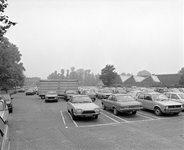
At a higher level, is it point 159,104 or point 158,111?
point 159,104

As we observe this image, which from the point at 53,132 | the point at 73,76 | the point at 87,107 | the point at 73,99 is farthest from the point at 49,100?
the point at 73,76

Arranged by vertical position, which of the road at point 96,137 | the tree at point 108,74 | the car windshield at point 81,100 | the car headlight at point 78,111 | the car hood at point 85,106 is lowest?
the road at point 96,137

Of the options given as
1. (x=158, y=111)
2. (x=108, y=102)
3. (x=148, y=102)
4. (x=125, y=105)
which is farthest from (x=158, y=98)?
(x=108, y=102)

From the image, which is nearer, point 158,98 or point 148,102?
point 158,98

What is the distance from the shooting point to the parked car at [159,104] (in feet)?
36.2

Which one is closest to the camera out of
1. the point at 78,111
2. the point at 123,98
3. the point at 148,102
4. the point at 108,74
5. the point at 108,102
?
the point at 78,111

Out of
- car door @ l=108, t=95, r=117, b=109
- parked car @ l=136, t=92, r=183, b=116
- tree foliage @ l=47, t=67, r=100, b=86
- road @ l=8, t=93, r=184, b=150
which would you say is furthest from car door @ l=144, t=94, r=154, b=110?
tree foliage @ l=47, t=67, r=100, b=86

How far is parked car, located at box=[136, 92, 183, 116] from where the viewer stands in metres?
11.0

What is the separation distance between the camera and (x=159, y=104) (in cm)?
1144

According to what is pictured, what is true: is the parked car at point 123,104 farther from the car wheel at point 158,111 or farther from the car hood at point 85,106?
the car hood at point 85,106

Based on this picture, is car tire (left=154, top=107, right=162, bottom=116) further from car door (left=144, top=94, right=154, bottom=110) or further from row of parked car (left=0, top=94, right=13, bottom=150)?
row of parked car (left=0, top=94, right=13, bottom=150)

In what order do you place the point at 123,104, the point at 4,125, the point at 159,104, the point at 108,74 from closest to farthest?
1. the point at 4,125
2. the point at 123,104
3. the point at 159,104
4. the point at 108,74

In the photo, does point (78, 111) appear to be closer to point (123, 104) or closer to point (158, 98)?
point (123, 104)

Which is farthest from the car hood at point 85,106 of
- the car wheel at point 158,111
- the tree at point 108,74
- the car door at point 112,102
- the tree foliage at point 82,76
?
the tree foliage at point 82,76
